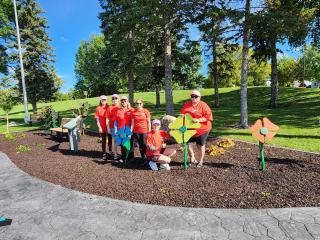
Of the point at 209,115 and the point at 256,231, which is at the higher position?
the point at 209,115

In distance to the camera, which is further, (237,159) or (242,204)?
(237,159)

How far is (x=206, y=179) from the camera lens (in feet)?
22.9

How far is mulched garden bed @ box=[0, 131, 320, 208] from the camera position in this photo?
229 inches

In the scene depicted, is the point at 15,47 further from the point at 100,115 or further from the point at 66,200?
the point at 66,200

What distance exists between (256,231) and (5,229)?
4.00 m

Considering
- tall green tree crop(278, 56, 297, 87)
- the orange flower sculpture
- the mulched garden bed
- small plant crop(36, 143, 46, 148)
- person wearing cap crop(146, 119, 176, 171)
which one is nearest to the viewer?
the mulched garden bed

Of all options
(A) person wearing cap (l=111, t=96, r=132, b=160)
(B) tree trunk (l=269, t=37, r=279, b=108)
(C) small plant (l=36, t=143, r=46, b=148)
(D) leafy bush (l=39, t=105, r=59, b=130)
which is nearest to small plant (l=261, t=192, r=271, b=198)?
(A) person wearing cap (l=111, t=96, r=132, b=160)

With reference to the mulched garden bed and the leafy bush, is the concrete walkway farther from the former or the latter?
the leafy bush

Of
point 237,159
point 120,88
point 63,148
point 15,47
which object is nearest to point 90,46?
point 120,88

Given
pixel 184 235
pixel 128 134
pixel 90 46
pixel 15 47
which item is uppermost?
pixel 90 46

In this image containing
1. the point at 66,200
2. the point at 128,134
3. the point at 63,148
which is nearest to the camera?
the point at 66,200

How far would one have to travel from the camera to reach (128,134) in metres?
Result: 8.53

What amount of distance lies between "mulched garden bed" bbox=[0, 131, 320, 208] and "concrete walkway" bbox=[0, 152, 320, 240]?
39 cm

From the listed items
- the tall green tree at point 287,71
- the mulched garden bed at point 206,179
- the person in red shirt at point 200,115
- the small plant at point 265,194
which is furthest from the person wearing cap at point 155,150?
the tall green tree at point 287,71
